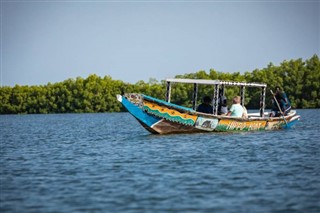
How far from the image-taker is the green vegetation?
129375 millimetres

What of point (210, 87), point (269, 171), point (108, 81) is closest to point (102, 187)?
point (269, 171)

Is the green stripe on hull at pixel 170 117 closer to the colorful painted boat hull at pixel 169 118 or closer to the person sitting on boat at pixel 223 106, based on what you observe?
the colorful painted boat hull at pixel 169 118

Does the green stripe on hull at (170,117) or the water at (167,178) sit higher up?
the green stripe on hull at (170,117)

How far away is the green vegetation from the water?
104 meters

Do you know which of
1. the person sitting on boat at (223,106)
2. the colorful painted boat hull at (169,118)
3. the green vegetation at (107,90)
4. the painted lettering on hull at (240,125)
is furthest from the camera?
the green vegetation at (107,90)

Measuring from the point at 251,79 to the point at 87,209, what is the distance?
12619cm

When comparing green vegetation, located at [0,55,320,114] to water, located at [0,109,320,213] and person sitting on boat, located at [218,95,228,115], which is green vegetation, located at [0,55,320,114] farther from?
water, located at [0,109,320,213]

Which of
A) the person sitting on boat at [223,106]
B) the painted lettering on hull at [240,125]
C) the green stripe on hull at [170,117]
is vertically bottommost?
the painted lettering on hull at [240,125]

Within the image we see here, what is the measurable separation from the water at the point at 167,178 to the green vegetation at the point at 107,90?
104 metres

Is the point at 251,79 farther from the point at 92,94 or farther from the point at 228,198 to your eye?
the point at 228,198

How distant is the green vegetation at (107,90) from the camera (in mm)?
129375

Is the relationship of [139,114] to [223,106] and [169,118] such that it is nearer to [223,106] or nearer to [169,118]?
[169,118]

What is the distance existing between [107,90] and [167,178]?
141 meters

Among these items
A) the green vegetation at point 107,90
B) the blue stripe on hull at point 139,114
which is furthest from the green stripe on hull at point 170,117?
the green vegetation at point 107,90
